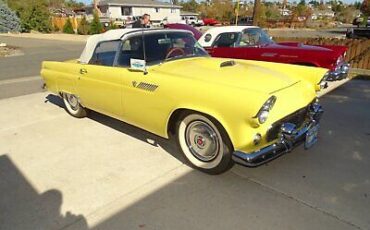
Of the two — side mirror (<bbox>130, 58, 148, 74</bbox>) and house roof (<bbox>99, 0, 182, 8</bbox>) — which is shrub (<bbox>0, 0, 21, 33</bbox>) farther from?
side mirror (<bbox>130, 58, 148, 74</bbox>)

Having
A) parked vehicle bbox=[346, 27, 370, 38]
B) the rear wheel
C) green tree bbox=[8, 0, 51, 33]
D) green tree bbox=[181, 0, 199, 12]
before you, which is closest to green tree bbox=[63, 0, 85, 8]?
green tree bbox=[181, 0, 199, 12]

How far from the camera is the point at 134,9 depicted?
164ft

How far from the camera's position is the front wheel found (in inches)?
127

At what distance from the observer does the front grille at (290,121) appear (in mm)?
3029

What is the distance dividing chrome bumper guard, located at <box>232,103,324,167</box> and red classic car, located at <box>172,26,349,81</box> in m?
3.65

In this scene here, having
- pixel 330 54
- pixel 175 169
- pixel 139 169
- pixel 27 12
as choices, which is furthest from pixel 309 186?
pixel 27 12

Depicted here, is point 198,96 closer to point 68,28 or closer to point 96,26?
point 96,26

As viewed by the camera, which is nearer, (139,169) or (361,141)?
(139,169)

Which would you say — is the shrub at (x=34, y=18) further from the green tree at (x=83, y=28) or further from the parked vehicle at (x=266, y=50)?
the parked vehicle at (x=266, y=50)

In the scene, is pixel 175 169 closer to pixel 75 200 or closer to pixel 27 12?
pixel 75 200

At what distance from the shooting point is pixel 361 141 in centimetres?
421

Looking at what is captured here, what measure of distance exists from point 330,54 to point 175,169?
478 cm

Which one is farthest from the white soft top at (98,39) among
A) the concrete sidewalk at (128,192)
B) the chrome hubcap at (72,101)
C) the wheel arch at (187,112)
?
the wheel arch at (187,112)

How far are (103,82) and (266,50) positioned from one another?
13.6ft
